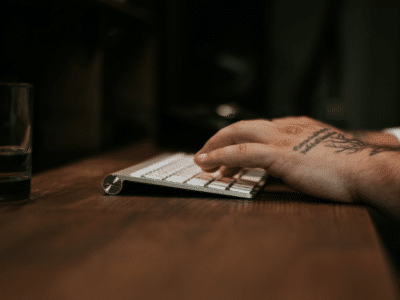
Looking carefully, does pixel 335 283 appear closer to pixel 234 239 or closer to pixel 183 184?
pixel 234 239

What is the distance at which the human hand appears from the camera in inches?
24.7

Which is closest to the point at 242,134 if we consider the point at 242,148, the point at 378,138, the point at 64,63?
the point at 242,148

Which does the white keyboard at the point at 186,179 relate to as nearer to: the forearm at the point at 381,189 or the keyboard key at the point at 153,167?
the keyboard key at the point at 153,167

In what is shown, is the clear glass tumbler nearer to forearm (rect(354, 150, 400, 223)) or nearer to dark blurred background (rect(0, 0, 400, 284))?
dark blurred background (rect(0, 0, 400, 284))

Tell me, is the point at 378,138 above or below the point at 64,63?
below

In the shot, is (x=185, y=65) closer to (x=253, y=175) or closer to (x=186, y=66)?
(x=186, y=66)

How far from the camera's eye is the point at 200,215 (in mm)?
520

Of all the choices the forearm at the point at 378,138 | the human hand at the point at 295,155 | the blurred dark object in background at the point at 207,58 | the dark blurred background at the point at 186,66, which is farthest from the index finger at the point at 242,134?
the blurred dark object in background at the point at 207,58

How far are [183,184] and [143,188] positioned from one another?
3.0 inches

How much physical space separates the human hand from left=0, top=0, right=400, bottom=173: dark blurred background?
47 centimetres

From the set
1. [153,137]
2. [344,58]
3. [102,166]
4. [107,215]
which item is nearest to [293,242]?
[107,215]

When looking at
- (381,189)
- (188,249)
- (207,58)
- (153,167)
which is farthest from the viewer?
(207,58)

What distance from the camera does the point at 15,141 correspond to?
617mm

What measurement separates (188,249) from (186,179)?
0.28m
